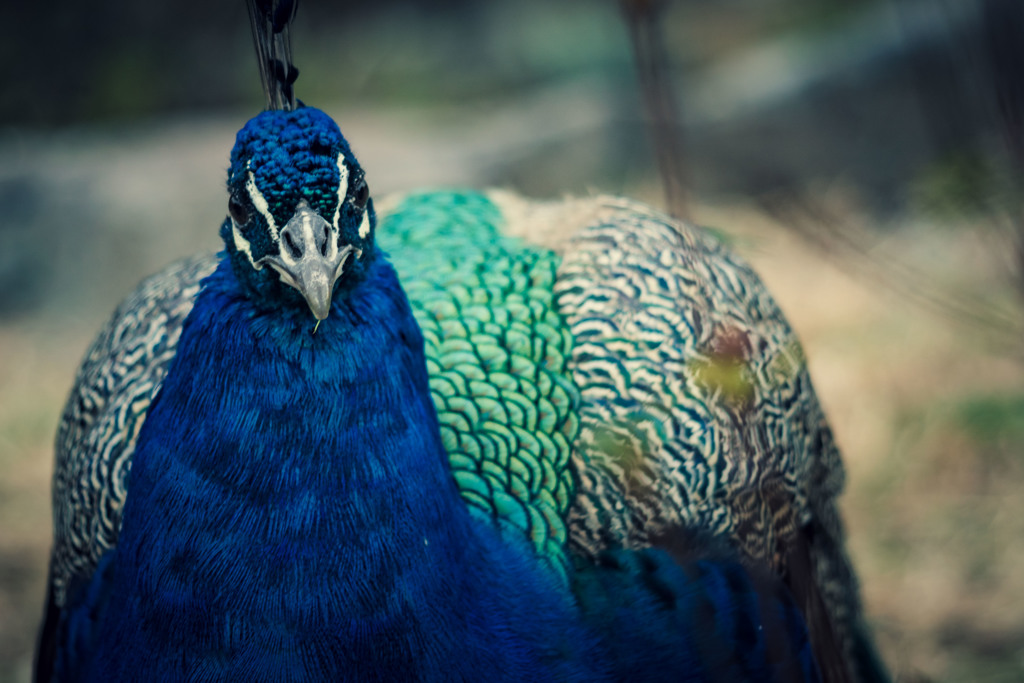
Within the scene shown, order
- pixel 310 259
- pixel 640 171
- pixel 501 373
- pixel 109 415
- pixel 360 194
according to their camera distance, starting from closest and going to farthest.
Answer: pixel 310 259 → pixel 360 194 → pixel 501 373 → pixel 109 415 → pixel 640 171

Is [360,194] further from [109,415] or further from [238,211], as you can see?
[109,415]

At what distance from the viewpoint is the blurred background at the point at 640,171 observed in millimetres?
3010

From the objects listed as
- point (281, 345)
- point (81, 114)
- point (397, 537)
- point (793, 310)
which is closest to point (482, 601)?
point (397, 537)

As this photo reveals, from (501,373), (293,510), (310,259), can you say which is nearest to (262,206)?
(310,259)

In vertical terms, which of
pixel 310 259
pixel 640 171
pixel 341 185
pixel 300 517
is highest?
pixel 640 171

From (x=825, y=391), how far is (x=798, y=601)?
196 cm

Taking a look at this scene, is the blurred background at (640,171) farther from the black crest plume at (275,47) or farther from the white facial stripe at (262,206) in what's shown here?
the white facial stripe at (262,206)

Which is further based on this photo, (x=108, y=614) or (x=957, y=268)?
(x=957, y=268)

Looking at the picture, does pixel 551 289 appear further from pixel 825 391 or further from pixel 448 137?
pixel 448 137

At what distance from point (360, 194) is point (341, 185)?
63 millimetres

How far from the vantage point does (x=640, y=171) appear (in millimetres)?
4969

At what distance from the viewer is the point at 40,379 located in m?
4.01

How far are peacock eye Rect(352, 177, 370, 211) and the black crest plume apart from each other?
0.53ft

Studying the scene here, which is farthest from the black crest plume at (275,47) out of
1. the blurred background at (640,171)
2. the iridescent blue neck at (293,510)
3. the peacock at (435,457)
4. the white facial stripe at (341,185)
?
the blurred background at (640,171)
